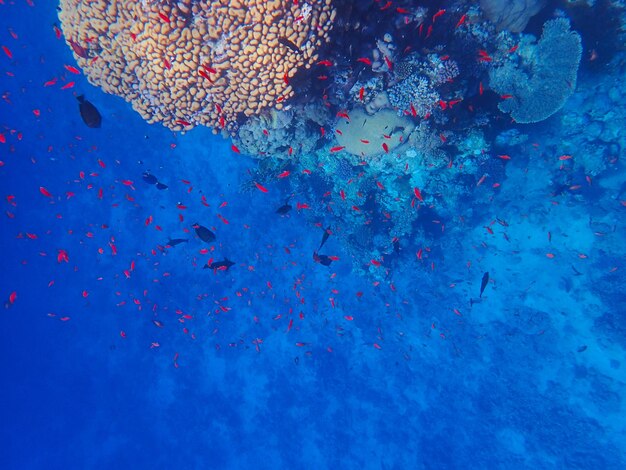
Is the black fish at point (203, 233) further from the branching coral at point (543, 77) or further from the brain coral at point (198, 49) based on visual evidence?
the branching coral at point (543, 77)

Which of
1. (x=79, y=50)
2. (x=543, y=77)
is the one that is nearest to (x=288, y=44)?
(x=79, y=50)

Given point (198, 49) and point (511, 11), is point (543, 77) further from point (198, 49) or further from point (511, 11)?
point (198, 49)

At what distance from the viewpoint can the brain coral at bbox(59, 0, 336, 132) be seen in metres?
4.75

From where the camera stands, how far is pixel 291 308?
16625 millimetres

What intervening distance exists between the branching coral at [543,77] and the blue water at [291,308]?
0.98 m

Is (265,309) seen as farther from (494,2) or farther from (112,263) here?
(494,2)

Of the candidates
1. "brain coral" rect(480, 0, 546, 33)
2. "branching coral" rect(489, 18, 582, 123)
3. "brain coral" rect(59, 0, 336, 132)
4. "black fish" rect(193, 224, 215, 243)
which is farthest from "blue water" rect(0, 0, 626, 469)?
"brain coral" rect(59, 0, 336, 132)

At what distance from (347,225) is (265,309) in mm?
6882

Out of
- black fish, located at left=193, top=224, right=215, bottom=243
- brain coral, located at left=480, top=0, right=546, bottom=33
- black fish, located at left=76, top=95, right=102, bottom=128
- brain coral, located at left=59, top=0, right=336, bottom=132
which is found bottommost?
black fish, located at left=76, top=95, right=102, bottom=128

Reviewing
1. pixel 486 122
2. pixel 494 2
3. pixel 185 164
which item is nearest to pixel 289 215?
pixel 185 164

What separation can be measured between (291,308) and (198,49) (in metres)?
13.1

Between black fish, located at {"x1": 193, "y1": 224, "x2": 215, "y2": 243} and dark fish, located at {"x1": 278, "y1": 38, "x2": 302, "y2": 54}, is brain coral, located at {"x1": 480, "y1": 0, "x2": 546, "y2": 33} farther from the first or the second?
black fish, located at {"x1": 193, "y1": 224, "x2": 215, "y2": 243}

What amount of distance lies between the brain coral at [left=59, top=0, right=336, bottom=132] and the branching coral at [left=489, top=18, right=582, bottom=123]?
14.8 ft

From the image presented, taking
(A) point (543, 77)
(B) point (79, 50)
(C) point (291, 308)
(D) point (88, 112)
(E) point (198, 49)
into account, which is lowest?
(D) point (88, 112)
